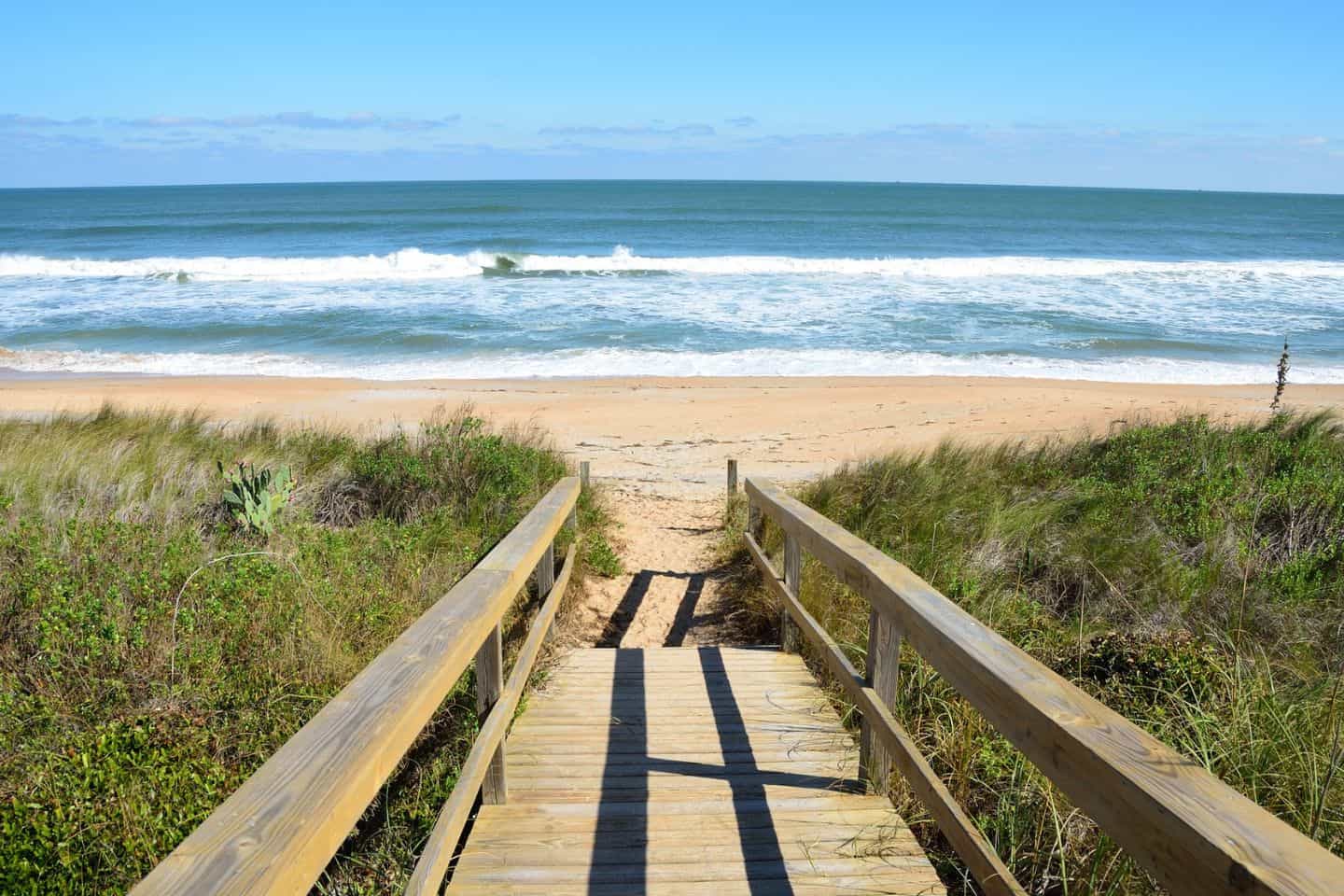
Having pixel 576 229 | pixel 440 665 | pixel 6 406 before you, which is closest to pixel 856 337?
pixel 6 406

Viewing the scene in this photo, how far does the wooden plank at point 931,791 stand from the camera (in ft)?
7.51

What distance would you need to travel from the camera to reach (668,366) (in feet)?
62.8

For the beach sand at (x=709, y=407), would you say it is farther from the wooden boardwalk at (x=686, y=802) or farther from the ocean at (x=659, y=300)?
the wooden boardwalk at (x=686, y=802)

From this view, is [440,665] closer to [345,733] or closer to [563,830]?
[345,733]

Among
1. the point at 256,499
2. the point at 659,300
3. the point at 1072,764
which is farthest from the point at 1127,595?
the point at 659,300

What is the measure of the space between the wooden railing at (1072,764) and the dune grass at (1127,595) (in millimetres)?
396

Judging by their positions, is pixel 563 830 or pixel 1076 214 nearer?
pixel 563 830

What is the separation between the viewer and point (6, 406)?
1342 cm

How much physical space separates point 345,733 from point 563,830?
1503mm

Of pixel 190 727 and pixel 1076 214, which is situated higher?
pixel 1076 214

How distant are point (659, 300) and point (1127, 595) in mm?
23425

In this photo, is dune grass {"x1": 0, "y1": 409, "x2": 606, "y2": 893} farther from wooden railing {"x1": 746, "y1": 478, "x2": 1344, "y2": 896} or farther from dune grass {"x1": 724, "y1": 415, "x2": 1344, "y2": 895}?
dune grass {"x1": 724, "y1": 415, "x2": 1344, "y2": 895}

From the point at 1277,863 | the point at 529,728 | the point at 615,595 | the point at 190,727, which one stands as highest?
the point at 1277,863

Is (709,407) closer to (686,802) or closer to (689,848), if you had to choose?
(686,802)
